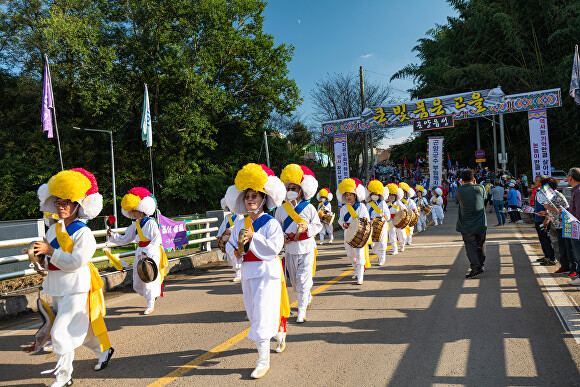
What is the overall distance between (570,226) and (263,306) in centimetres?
492

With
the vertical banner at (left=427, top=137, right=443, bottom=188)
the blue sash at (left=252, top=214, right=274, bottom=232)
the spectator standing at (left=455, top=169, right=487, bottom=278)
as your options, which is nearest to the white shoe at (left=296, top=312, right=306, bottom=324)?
the blue sash at (left=252, top=214, right=274, bottom=232)

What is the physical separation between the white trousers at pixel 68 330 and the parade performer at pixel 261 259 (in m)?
1.47

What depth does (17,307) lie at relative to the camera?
6312 mm

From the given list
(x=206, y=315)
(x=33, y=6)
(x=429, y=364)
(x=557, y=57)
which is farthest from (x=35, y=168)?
(x=557, y=57)

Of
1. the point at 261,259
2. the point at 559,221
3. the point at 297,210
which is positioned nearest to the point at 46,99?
the point at 297,210

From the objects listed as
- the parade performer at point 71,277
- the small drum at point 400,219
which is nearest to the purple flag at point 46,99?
the small drum at point 400,219

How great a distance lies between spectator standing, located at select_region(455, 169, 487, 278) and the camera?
7.55 meters

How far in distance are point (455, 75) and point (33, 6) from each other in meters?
32.2

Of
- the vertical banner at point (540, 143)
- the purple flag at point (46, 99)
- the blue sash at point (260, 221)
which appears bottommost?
the blue sash at point (260, 221)

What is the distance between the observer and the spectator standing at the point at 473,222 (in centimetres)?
755

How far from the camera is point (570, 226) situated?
599 cm

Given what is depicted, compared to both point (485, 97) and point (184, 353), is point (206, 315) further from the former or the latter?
point (485, 97)

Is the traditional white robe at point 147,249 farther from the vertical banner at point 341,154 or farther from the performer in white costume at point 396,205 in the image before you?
the vertical banner at point 341,154

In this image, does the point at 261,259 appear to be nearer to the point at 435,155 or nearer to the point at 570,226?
the point at 570,226
